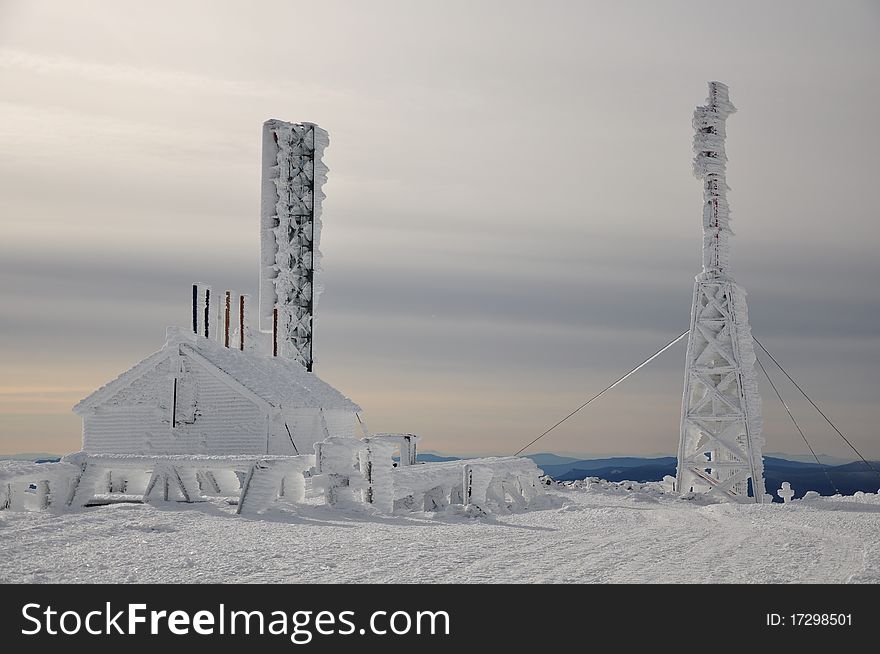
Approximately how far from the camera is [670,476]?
3962 cm

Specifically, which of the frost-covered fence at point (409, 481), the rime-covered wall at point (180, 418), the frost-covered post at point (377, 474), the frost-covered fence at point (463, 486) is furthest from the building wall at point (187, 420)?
the frost-covered post at point (377, 474)

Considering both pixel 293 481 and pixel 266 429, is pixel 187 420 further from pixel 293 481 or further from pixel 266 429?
pixel 293 481

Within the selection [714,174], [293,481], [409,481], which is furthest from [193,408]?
[714,174]

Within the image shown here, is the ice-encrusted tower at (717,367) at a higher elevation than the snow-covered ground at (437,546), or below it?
higher

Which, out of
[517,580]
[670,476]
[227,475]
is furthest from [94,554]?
[670,476]

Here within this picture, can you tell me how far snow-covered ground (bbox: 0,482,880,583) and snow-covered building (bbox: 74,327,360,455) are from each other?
385 inches

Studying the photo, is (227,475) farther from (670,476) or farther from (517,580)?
(517,580)

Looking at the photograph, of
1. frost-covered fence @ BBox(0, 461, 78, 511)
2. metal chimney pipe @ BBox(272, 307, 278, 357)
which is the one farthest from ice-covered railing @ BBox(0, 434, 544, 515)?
metal chimney pipe @ BBox(272, 307, 278, 357)

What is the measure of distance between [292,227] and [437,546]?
38.4m

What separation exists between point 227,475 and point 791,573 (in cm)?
2080

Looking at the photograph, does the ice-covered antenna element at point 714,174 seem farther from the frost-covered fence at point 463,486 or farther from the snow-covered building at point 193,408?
the snow-covered building at point 193,408

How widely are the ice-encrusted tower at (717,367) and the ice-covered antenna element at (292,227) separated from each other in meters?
24.5

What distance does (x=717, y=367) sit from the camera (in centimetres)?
3525

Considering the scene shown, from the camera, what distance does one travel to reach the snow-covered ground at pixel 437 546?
1528 centimetres
